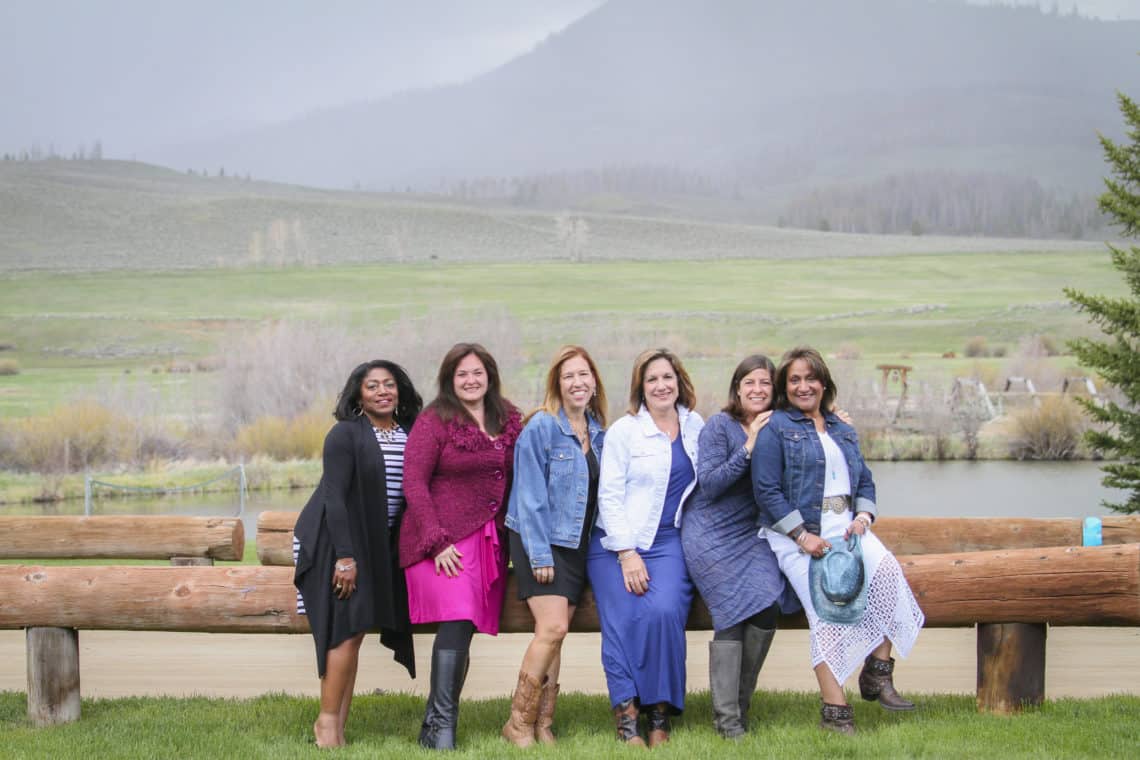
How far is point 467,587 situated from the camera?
4.67m

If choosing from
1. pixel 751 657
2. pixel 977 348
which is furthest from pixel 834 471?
pixel 977 348

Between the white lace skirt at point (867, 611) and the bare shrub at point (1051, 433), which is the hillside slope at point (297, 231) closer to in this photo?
the bare shrub at point (1051, 433)

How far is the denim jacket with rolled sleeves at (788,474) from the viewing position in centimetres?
465

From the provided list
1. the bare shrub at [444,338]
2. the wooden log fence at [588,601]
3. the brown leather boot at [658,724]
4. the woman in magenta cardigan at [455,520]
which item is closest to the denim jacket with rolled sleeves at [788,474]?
the wooden log fence at [588,601]

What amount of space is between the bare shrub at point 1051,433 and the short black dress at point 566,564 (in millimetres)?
19669

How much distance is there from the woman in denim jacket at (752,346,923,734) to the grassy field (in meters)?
19.5

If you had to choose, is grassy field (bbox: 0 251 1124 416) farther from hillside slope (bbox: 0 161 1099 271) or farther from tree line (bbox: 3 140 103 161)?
tree line (bbox: 3 140 103 161)

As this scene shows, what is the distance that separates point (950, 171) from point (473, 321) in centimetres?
1579

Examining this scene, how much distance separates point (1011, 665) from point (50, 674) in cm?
409

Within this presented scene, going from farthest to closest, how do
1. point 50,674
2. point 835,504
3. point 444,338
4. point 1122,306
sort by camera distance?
1. point 444,338
2. point 1122,306
3. point 50,674
4. point 835,504

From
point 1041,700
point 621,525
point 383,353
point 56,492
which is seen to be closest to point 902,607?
point 1041,700

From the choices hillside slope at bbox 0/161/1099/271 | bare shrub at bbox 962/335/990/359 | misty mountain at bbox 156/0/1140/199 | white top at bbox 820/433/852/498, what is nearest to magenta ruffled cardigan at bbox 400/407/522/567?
white top at bbox 820/433/852/498

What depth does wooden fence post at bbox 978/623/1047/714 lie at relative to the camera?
4.86 m

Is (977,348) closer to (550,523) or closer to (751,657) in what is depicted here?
(751,657)
